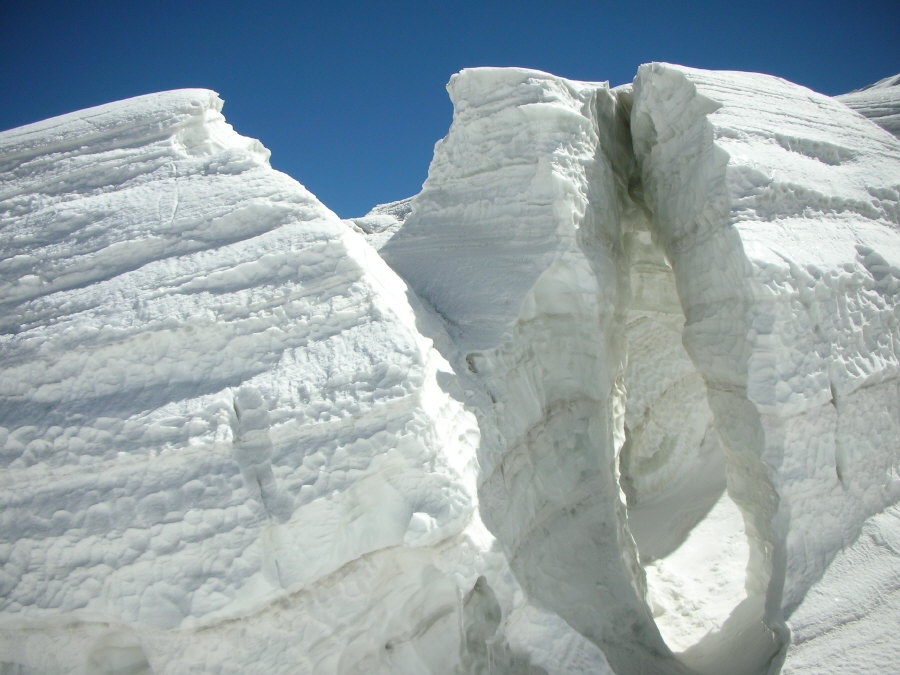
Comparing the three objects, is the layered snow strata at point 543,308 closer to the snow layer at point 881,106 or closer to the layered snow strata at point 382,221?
the layered snow strata at point 382,221

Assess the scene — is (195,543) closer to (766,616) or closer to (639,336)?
(766,616)

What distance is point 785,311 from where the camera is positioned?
246 cm

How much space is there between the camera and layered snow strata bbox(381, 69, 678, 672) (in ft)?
8.85

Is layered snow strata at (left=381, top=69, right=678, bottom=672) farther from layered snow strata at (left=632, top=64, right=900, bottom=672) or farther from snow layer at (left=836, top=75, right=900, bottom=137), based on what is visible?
snow layer at (left=836, top=75, right=900, bottom=137)

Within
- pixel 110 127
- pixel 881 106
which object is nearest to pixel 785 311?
pixel 881 106

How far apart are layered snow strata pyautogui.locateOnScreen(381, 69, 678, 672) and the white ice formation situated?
0.02 m

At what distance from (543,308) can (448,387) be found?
0.88m

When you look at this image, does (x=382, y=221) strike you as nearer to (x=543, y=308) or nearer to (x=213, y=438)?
(x=543, y=308)

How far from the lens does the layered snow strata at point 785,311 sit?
246 centimetres

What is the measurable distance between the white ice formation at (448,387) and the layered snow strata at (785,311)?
14 mm

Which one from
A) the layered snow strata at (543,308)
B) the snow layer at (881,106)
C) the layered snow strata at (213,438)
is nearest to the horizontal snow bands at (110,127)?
the layered snow strata at (213,438)

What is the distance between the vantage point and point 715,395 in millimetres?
2924

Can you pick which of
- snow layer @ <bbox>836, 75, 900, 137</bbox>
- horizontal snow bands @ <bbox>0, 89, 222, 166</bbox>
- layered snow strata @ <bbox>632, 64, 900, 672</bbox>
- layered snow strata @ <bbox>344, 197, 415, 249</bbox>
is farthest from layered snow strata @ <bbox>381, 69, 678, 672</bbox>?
snow layer @ <bbox>836, 75, 900, 137</bbox>

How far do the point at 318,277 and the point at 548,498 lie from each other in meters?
1.46
